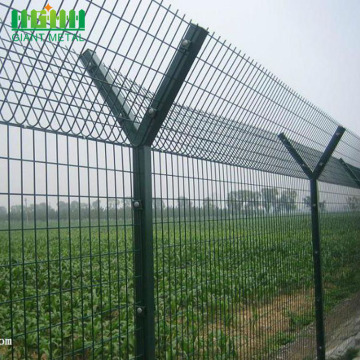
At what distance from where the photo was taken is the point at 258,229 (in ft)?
13.7

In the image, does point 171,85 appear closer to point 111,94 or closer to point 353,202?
point 111,94

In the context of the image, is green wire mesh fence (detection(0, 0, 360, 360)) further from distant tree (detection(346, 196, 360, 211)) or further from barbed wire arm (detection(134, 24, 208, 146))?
distant tree (detection(346, 196, 360, 211))

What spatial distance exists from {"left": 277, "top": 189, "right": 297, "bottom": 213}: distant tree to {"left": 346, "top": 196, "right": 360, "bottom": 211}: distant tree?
117 inches

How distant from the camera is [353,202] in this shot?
793cm

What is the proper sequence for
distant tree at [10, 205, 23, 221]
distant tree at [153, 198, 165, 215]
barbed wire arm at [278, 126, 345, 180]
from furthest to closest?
barbed wire arm at [278, 126, 345, 180] < distant tree at [153, 198, 165, 215] < distant tree at [10, 205, 23, 221]

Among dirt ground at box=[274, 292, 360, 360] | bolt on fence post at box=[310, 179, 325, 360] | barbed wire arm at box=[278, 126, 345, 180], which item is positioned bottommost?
dirt ground at box=[274, 292, 360, 360]

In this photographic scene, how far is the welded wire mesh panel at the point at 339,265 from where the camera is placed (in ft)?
18.6

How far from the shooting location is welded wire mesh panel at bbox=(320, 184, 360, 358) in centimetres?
567

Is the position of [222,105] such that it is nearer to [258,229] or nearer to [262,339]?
[258,229]

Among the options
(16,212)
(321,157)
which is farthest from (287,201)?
(16,212)

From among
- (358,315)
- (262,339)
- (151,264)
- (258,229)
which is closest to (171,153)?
(151,264)

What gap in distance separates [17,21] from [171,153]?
1.27 metres

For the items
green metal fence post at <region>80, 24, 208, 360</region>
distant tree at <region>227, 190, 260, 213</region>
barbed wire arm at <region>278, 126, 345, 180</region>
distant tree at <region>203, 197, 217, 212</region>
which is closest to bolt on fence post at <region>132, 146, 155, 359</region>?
green metal fence post at <region>80, 24, 208, 360</region>

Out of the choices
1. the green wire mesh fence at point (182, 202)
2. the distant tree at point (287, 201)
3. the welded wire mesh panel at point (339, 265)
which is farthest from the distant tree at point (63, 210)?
the welded wire mesh panel at point (339, 265)
